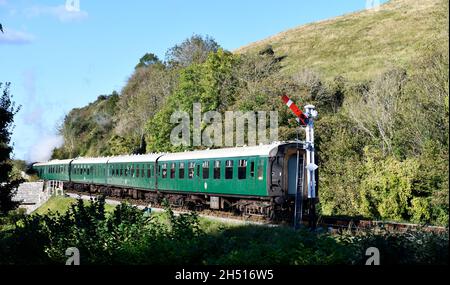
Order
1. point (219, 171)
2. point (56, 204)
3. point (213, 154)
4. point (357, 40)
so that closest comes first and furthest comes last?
point (219, 171) < point (213, 154) < point (56, 204) < point (357, 40)

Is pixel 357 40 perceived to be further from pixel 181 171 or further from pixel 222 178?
pixel 222 178

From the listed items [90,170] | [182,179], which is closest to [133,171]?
[182,179]

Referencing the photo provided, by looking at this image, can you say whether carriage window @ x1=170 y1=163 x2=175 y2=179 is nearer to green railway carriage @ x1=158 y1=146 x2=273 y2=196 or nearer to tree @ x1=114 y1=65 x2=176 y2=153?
green railway carriage @ x1=158 y1=146 x2=273 y2=196

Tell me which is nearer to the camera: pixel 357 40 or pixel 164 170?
pixel 164 170

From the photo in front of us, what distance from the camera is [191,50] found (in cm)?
7838

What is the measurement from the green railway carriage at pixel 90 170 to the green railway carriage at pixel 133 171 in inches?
59.6

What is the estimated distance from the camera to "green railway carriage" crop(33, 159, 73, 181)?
58.7 metres

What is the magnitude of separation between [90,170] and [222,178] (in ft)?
84.4

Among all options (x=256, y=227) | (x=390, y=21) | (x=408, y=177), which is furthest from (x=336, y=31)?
(x=256, y=227)

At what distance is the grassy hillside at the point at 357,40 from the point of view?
2832 inches

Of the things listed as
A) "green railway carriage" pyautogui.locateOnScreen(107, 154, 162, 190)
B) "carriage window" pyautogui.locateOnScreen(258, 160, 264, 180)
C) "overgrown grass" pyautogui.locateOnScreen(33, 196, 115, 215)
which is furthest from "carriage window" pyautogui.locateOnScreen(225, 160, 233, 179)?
"overgrown grass" pyautogui.locateOnScreen(33, 196, 115, 215)

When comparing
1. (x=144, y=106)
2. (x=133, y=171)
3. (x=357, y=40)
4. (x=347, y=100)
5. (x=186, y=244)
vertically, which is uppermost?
(x=357, y=40)

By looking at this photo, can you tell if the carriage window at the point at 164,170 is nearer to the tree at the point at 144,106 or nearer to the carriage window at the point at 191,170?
the carriage window at the point at 191,170
